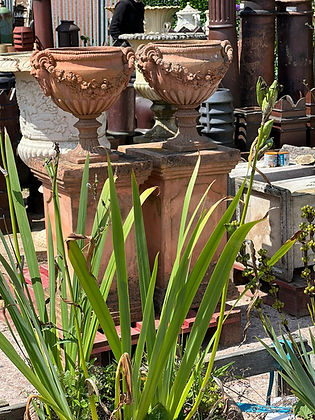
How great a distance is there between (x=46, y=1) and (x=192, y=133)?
3.86 m

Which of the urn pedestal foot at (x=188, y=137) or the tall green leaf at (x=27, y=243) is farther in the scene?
the urn pedestal foot at (x=188, y=137)

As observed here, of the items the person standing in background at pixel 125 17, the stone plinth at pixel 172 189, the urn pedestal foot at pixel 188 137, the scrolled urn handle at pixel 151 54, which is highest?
the person standing in background at pixel 125 17

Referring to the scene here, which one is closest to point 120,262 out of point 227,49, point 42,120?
point 227,49

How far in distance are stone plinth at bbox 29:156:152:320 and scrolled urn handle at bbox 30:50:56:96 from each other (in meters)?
0.36

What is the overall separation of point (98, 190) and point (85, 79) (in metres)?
0.50

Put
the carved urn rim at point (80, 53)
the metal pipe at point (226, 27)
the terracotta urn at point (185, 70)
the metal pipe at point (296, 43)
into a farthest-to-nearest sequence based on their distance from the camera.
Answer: the metal pipe at point (296, 43), the metal pipe at point (226, 27), the terracotta urn at point (185, 70), the carved urn rim at point (80, 53)

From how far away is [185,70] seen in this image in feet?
12.3

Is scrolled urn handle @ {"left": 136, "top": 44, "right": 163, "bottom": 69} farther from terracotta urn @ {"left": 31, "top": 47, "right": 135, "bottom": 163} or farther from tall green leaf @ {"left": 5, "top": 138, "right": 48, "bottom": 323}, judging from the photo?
tall green leaf @ {"left": 5, "top": 138, "right": 48, "bottom": 323}

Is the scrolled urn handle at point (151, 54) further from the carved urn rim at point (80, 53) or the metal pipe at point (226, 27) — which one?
the metal pipe at point (226, 27)

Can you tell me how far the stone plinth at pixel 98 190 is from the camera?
3549 millimetres

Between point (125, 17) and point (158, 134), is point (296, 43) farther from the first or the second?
point (158, 134)

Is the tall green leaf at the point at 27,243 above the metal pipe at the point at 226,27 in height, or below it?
below

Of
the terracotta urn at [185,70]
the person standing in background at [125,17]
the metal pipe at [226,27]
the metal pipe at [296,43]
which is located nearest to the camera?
the terracotta urn at [185,70]

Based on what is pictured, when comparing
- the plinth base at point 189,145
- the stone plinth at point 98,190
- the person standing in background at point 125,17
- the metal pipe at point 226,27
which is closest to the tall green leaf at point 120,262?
the stone plinth at point 98,190
